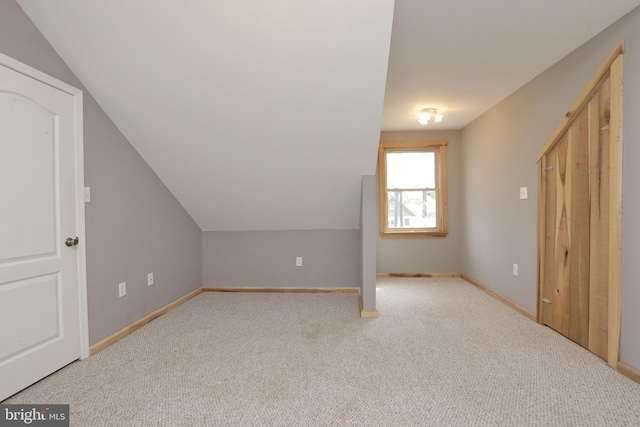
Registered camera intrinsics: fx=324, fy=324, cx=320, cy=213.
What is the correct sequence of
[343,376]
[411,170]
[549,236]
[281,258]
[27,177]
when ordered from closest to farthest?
1. [27,177]
2. [343,376]
3. [549,236]
4. [281,258]
5. [411,170]

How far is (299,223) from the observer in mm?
4117

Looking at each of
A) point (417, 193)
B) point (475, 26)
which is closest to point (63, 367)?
point (475, 26)

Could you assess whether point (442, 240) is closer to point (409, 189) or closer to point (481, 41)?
point (409, 189)

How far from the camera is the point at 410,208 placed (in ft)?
17.0

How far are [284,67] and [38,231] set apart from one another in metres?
1.89

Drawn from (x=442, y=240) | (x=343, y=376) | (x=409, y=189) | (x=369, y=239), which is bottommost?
(x=343, y=376)

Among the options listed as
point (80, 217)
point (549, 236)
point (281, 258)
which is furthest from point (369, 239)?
point (80, 217)

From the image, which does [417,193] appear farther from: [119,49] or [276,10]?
[119,49]

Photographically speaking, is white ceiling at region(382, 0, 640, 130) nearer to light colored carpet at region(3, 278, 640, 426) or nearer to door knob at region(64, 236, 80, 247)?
light colored carpet at region(3, 278, 640, 426)

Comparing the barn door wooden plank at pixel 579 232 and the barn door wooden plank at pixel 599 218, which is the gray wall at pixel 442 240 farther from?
the barn door wooden plank at pixel 599 218

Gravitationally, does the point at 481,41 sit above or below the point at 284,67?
above

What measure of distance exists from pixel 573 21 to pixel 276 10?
1.96 m

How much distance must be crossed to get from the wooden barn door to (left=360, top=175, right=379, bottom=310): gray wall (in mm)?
1535

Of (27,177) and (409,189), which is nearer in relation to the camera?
(27,177)
